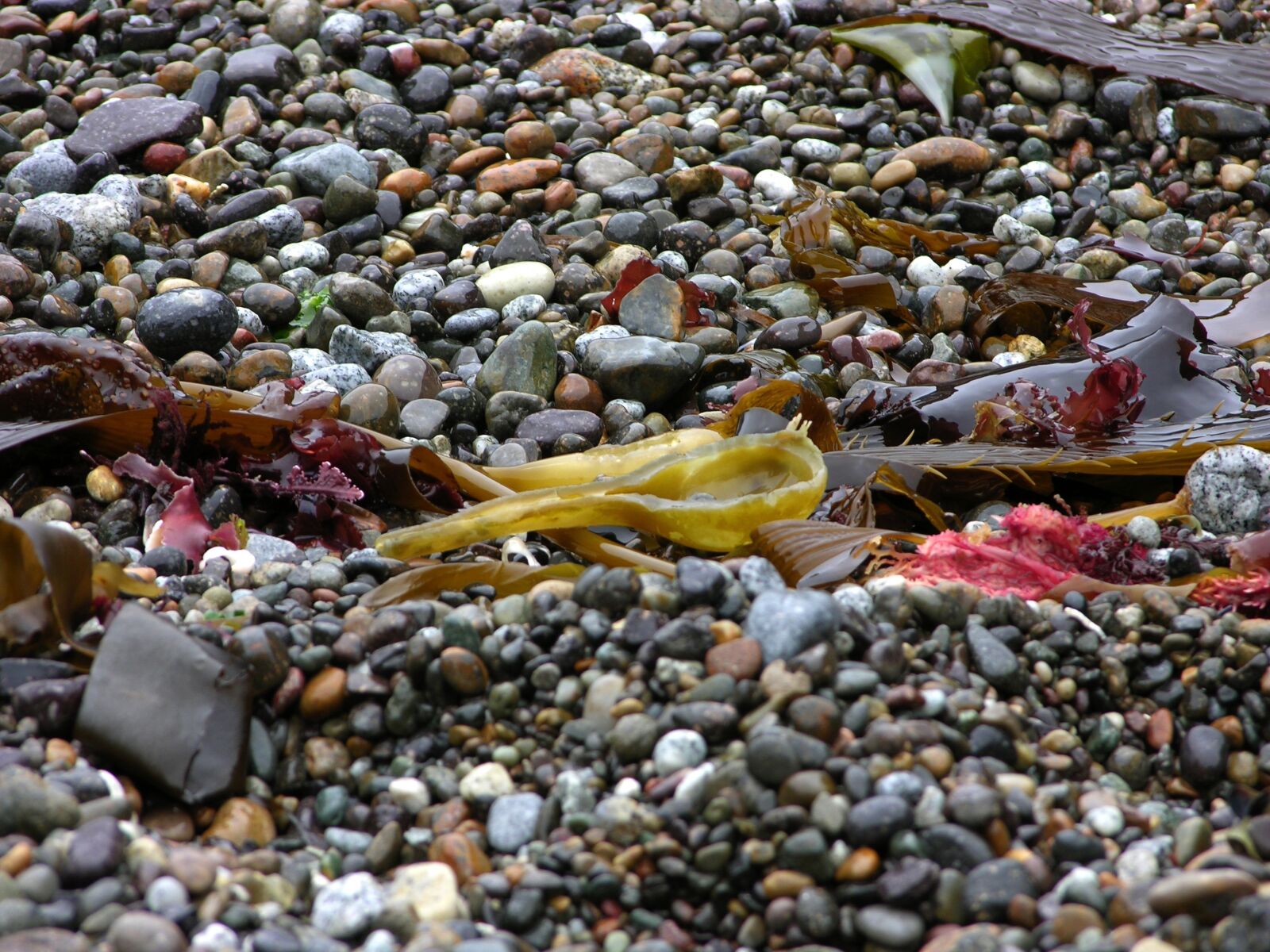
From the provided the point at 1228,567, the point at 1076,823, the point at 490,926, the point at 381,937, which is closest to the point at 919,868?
the point at 1076,823

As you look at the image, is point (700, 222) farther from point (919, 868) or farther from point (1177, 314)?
point (919, 868)

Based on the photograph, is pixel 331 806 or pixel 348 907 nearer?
pixel 348 907

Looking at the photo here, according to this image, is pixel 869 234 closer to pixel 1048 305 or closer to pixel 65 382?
pixel 1048 305

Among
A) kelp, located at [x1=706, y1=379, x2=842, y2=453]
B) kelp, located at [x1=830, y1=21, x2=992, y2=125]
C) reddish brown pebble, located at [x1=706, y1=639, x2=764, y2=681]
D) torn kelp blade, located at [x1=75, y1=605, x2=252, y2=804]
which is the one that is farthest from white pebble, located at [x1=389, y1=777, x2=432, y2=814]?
kelp, located at [x1=830, y1=21, x2=992, y2=125]

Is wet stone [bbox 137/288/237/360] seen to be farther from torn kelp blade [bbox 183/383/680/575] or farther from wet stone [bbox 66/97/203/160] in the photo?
wet stone [bbox 66/97/203/160]

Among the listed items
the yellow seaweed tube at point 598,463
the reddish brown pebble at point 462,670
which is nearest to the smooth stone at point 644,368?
the yellow seaweed tube at point 598,463

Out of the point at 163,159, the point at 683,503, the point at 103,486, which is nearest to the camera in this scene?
the point at 683,503

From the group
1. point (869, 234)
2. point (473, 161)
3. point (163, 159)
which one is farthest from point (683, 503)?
point (163, 159)
